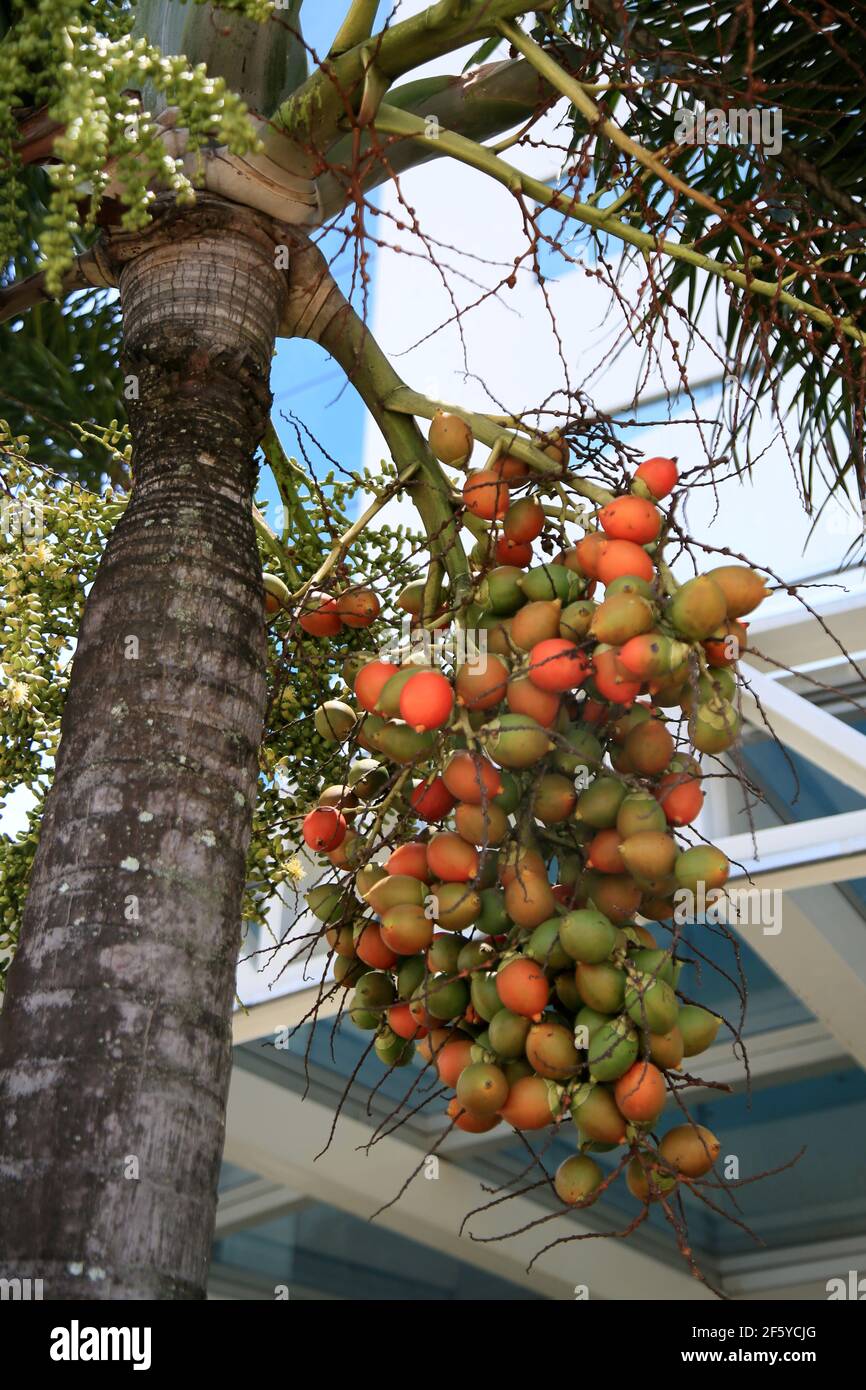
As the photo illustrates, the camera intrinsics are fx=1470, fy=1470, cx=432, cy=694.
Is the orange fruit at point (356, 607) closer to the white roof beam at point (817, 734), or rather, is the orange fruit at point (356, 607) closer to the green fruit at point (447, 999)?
the green fruit at point (447, 999)

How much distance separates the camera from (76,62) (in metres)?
1.20

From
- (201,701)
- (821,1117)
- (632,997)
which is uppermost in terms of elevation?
(821,1117)

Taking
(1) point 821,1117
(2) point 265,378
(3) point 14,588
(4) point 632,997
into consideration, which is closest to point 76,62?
(2) point 265,378

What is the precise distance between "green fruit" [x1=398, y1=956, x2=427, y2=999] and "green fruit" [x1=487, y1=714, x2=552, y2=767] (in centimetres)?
26

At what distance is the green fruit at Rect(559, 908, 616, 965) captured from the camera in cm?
126

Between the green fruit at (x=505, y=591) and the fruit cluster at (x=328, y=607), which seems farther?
the fruit cluster at (x=328, y=607)

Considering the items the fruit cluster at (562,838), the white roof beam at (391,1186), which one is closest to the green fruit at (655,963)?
the fruit cluster at (562,838)

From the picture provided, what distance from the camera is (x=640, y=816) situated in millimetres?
1293

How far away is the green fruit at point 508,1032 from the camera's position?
131 centimetres

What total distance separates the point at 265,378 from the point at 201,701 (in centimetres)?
46

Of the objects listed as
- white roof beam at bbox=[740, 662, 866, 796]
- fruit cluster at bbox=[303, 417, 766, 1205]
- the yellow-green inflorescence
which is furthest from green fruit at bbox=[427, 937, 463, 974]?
white roof beam at bbox=[740, 662, 866, 796]

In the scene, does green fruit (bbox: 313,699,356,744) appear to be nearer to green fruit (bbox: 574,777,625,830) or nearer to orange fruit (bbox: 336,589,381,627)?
orange fruit (bbox: 336,589,381,627)
